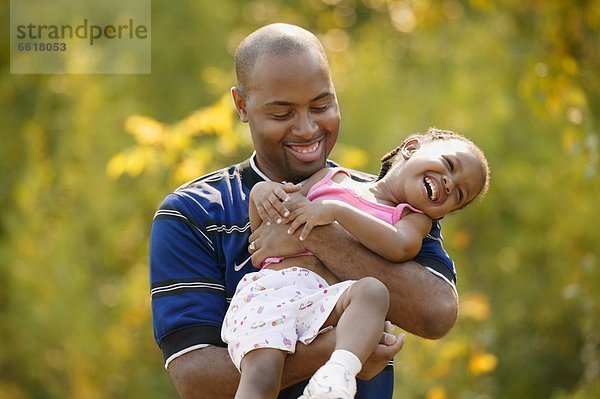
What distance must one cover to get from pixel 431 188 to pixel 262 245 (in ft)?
1.71

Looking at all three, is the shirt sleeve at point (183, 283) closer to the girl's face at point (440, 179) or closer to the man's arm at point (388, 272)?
the man's arm at point (388, 272)

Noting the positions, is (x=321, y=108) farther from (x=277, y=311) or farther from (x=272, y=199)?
(x=277, y=311)

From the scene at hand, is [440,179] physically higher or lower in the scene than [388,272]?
higher

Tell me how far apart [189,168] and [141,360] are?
2.04m

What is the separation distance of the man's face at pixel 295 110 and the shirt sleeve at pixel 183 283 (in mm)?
335

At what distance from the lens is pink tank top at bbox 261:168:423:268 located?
324 cm

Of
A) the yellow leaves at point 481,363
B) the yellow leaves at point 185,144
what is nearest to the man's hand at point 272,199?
the yellow leaves at point 185,144

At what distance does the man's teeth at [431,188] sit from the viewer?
324 cm

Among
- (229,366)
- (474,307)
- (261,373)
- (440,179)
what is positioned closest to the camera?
(261,373)

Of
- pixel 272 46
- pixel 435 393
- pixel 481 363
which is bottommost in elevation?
pixel 435 393

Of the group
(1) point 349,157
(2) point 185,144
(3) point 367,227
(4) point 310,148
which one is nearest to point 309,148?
(4) point 310,148

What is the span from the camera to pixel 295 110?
132 inches

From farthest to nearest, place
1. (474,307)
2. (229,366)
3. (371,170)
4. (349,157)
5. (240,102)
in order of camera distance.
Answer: (371,170)
(474,307)
(349,157)
(240,102)
(229,366)

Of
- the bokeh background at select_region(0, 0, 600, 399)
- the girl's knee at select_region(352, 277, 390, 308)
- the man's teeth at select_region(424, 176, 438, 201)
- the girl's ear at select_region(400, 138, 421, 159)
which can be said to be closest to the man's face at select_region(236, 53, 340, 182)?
the girl's ear at select_region(400, 138, 421, 159)
